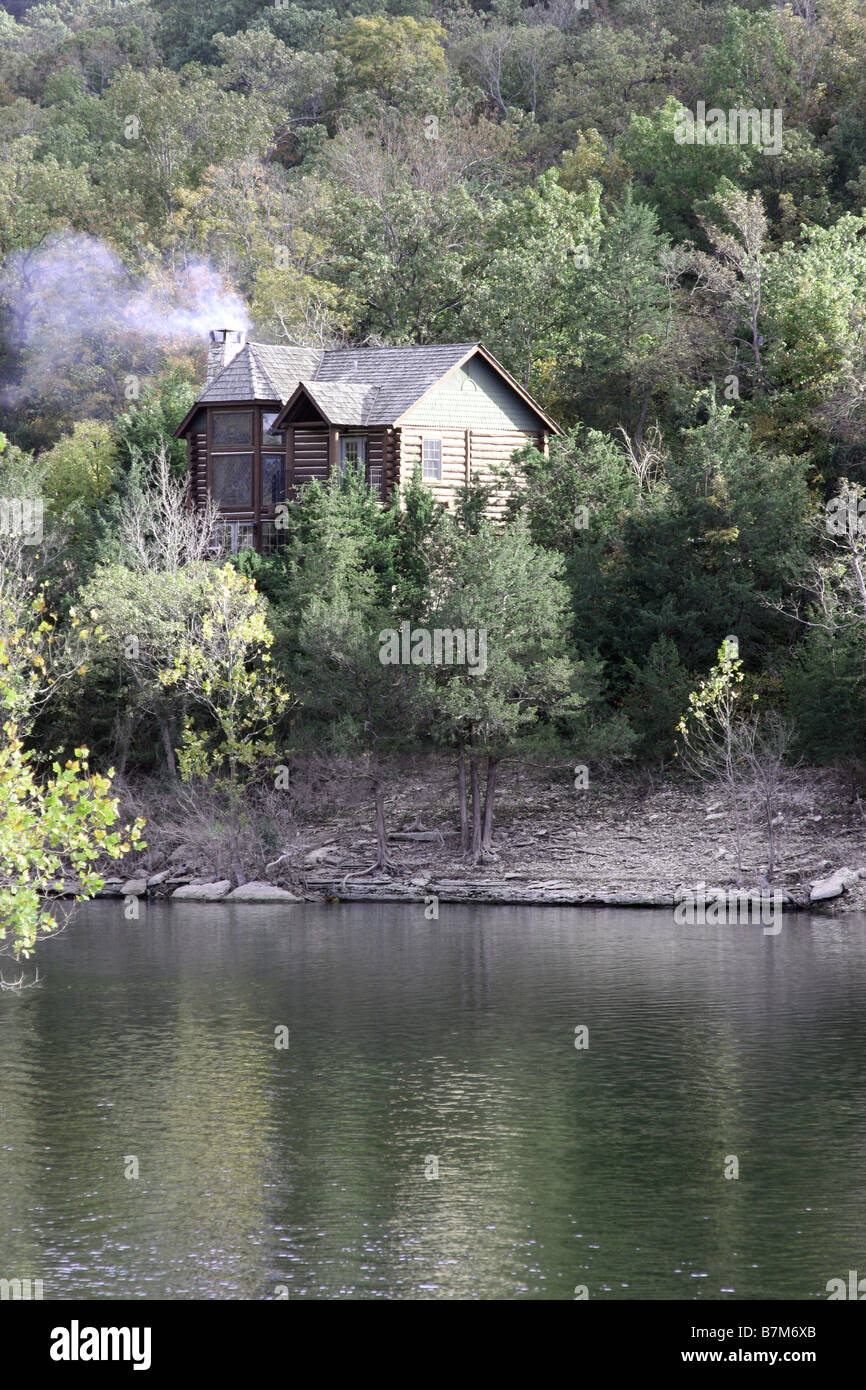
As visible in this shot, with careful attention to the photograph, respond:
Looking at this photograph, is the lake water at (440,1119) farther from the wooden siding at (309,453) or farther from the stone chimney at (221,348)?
the stone chimney at (221,348)

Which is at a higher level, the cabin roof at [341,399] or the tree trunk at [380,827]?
the cabin roof at [341,399]

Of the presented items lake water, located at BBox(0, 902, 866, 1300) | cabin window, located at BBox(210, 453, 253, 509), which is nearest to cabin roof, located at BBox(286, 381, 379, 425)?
cabin window, located at BBox(210, 453, 253, 509)

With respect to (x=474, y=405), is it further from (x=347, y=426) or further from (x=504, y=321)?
(x=504, y=321)

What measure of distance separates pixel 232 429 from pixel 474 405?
9337 millimetres

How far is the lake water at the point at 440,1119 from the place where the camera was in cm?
1823

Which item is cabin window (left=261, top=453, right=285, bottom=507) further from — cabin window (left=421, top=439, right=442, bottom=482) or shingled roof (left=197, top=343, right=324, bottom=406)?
cabin window (left=421, top=439, right=442, bottom=482)

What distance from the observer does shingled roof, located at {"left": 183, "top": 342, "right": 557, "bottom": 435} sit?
6066cm

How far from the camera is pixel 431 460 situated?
61938mm

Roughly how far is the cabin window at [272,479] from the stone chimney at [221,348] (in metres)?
5.93

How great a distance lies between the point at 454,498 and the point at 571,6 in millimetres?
69365

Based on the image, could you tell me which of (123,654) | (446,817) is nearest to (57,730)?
(123,654)

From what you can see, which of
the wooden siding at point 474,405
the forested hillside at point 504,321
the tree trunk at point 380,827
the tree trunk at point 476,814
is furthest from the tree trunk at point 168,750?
the wooden siding at point 474,405

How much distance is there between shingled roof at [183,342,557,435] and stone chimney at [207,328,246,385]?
2.60 meters
